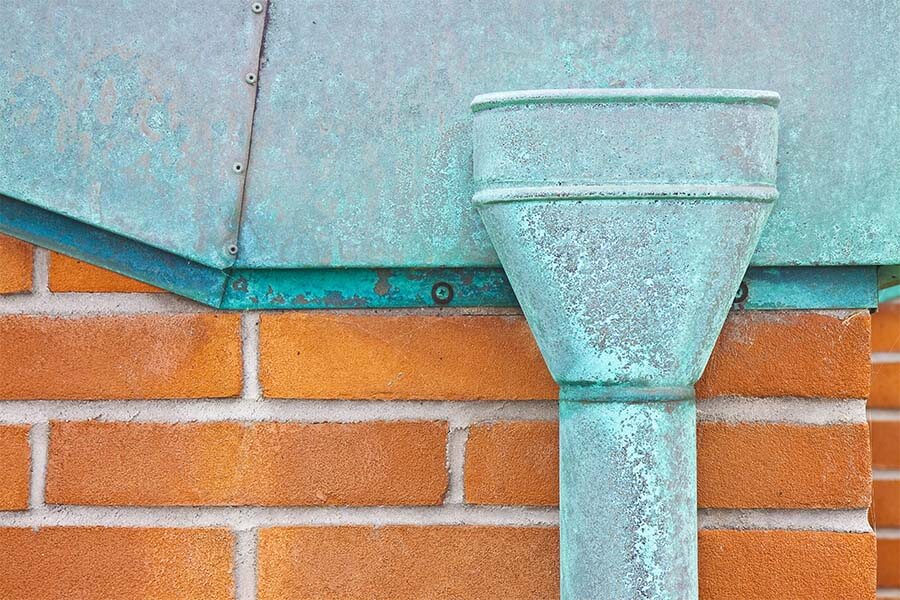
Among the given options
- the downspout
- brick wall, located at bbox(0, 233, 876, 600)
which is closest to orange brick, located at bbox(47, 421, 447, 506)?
brick wall, located at bbox(0, 233, 876, 600)

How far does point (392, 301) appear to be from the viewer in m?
1.20

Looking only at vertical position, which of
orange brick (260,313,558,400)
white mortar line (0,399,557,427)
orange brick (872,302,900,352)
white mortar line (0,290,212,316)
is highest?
orange brick (872,302,900,352)

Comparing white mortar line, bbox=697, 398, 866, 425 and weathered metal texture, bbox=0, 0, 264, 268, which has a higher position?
weathered metal texture, bbox=0, 0, 264, 268

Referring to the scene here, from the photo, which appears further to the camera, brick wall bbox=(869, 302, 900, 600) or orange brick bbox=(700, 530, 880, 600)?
brick wall bbox=(869, 302, 900, 600)

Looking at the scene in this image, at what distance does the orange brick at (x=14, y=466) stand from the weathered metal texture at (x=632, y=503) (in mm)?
623

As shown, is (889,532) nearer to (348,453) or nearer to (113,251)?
(348,453)

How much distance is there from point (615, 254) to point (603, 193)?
6 centimetres

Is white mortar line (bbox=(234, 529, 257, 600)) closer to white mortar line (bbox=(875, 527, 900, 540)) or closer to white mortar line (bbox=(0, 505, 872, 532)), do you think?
white mortar line (bbox=(0, 505, 872, 532))

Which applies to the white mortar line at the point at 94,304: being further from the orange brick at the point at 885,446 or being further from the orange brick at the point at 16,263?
the orange brick at the point at 885,446

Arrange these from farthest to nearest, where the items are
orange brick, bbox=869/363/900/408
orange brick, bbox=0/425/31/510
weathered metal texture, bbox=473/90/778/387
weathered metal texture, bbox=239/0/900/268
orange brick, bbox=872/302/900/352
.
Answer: orange brick, bbox=872/302/900/352 < orange brick, bbox=869/363/900/408 < orange brick, bbox=0/425/31/510 < weathered metal texture, bbox=239/0/900/268 < weathered metal texture, bbox=473/90/778/387

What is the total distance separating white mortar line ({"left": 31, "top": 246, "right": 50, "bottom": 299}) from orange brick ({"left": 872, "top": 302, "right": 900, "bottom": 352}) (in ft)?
6.15

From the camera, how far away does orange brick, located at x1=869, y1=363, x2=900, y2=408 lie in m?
2.35

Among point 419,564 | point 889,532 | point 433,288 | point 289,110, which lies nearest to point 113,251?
point 289,110

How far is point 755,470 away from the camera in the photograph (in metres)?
Answer: 1.17
